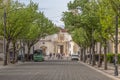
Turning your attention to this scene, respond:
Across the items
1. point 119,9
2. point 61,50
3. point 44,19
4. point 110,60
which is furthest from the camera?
point 61,50

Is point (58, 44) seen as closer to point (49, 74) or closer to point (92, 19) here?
point (92, 19)

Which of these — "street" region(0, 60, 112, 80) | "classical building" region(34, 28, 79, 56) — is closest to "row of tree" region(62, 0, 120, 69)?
"street" region(0, 60, 112, 80)

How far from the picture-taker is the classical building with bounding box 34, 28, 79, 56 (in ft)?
543

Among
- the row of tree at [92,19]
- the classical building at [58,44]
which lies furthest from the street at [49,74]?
the classical building at [58,44]

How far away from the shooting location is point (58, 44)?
570 ft

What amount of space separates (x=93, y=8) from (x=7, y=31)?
18374 mm

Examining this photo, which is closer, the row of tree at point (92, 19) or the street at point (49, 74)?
the street at point (49, 74)

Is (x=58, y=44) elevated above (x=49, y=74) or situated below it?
above

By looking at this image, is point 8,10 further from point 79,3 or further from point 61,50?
point 61,50

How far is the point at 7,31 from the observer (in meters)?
72.6

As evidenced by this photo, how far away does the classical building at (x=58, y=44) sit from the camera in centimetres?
16544

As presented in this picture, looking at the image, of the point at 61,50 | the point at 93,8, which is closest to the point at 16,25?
the point at 93,8

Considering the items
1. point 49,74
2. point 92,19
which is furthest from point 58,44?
point 49,74

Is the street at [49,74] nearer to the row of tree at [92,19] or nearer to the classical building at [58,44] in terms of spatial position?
the row of tree at [92,19]
